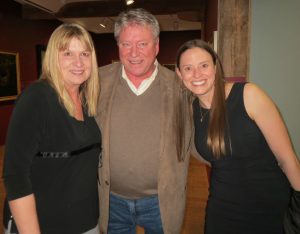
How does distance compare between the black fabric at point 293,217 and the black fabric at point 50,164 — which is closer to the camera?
the black fabric at point 50,164

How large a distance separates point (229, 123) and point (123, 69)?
81 centimetres

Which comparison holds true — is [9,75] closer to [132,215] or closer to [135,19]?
[135,19]

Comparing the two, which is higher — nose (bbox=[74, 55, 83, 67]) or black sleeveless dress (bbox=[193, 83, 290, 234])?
nose (bbox=[74, 55, 83, 67])

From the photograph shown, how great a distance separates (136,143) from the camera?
170 centimetres

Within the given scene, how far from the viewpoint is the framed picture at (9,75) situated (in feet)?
20.8

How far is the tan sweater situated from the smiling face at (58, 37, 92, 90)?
40cm

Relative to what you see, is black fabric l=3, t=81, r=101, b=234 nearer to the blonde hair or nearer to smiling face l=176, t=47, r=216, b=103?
the blonde hair

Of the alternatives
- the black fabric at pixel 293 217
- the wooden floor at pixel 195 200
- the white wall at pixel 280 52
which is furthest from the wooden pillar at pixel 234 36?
the wooden floor at pixel 195 200

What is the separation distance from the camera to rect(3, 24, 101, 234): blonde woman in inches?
44.5

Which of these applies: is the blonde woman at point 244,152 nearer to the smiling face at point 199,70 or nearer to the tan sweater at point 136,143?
the smiling face at point 199,70

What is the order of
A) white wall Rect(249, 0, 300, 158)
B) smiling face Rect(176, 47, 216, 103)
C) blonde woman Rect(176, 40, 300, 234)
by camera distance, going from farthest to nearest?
white wall Rect(249, 0, 300, 158), smiling face Rect(176, 47, 216, 103), blonde woman Rect(176, 40, 300, 234)

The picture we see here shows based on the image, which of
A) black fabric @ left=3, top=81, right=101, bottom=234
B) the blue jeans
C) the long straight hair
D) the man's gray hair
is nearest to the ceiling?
the man's gray hair

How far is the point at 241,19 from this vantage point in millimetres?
2654

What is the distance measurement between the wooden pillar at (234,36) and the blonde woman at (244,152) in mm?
1247
